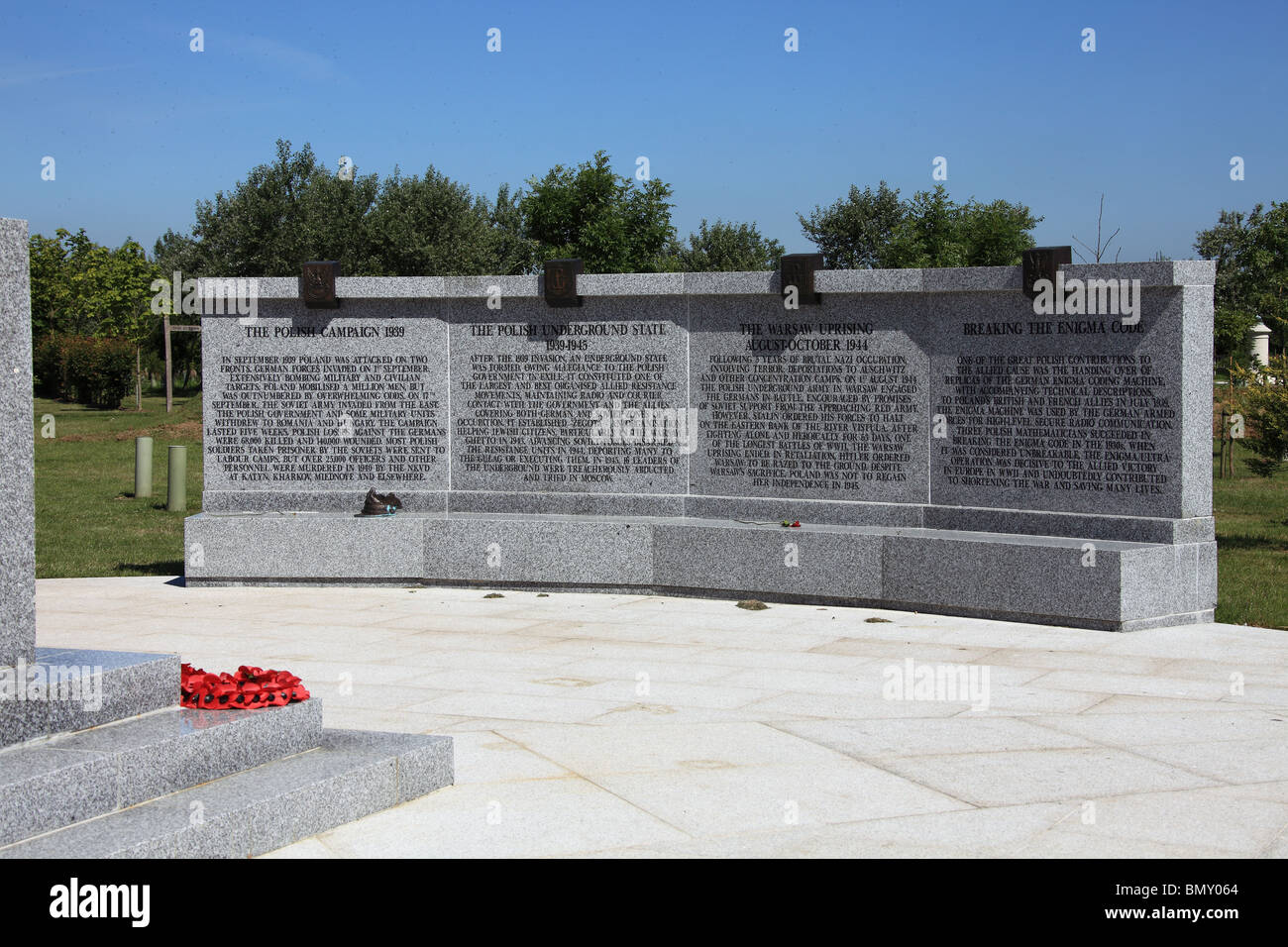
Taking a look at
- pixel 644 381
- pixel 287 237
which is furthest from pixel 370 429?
pixel 287 237

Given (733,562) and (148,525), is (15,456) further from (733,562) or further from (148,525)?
(148,525)

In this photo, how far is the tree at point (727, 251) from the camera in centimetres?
6631

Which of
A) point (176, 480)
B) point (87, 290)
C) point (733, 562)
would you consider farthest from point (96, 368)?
point (733, 562)

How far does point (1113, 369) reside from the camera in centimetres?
1004

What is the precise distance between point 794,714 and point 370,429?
6.36m

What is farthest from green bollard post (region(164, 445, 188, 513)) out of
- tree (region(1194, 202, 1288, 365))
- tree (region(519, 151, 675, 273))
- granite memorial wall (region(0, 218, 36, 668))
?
tree (region(1194, 202, 1288, 365))

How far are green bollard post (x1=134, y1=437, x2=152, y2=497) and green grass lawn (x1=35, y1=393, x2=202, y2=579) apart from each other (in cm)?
20

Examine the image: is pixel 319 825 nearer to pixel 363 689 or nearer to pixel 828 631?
pixel 363 689

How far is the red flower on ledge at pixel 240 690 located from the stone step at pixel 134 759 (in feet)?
0.20

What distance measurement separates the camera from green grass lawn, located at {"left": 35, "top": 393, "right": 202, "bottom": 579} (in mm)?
14641

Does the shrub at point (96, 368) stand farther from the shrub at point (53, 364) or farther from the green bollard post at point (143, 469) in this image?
the green bollard post at point (143, 469)

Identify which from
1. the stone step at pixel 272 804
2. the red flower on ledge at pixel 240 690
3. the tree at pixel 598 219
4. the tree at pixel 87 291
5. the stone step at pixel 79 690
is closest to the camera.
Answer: the stone step at pixel 272 804

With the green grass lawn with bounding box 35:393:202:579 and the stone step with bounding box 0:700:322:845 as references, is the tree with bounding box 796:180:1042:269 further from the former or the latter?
the stone step with bounding box 0:700:322:845

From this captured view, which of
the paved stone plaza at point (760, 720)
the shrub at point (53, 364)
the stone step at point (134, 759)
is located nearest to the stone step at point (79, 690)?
the stone step at point (134, 759)
